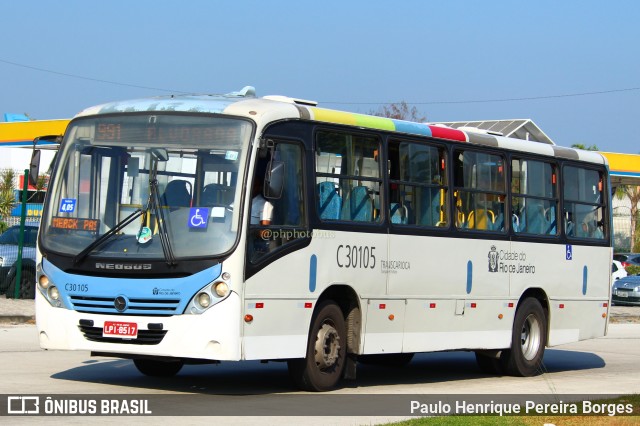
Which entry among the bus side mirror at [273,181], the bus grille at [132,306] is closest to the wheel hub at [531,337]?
the bus side mirror at [273,181]

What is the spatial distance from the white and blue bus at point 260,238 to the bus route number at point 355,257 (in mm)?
22

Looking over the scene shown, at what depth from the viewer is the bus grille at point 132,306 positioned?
1192cm

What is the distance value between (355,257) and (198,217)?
2.33 metres

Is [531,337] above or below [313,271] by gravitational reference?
below

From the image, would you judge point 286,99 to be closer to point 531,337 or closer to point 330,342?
point 330,342

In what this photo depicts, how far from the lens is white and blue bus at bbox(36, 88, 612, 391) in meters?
12.0

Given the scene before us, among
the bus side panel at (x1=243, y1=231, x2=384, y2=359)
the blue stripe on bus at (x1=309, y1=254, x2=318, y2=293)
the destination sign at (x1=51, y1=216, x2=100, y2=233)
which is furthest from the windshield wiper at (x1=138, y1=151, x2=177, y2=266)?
the blue stripe on bus at (x1=309, y1=254, x2=318, y2=293)

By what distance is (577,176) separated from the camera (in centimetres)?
1858

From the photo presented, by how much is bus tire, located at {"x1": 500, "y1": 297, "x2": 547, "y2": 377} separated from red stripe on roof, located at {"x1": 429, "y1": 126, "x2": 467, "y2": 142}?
269 cm

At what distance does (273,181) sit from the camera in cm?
1209

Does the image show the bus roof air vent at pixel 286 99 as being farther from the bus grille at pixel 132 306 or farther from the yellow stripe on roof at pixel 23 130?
the yellow stripe on roof at pixel 23 130

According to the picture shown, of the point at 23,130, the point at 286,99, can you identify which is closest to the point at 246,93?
the point at 286,99

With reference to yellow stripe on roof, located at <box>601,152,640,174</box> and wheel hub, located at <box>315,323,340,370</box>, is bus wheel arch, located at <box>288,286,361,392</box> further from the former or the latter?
yellow stripe on roof, located at <box>601,152,640,174</box>

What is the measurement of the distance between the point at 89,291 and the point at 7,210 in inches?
1117
